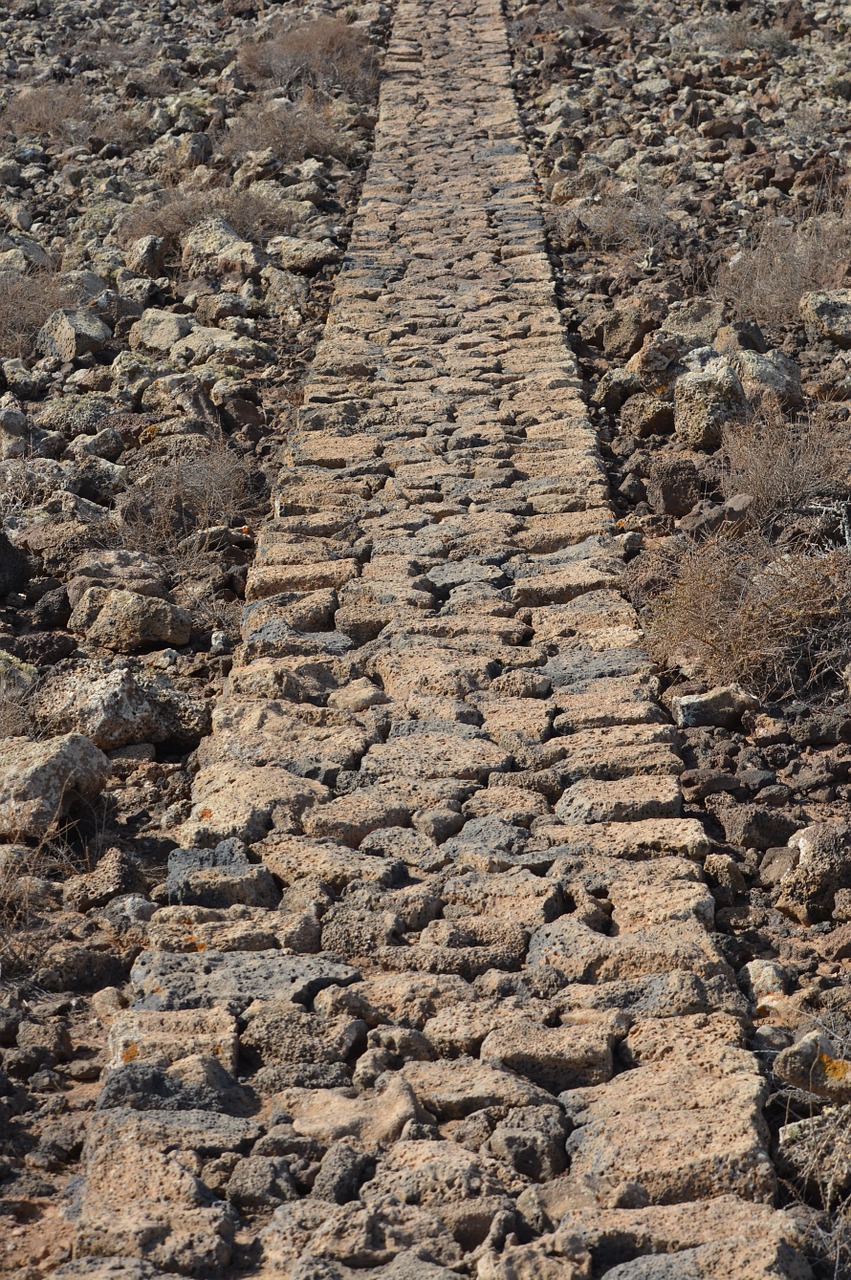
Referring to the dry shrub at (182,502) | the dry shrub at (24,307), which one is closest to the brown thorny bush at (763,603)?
the dry shrub at (182,502)

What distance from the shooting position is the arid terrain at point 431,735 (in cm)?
237

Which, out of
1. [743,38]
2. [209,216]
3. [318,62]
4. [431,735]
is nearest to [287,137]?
[209,216]

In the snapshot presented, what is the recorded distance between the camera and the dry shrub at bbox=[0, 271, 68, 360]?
7219 millimetres

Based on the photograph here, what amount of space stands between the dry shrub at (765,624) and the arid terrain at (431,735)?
1cm

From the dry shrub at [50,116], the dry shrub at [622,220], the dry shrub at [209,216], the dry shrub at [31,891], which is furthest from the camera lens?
the dry shrub at [50,116]

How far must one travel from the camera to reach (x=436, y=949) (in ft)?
9.71

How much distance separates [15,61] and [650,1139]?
12885 millimetres

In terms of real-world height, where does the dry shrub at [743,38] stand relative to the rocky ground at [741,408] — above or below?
above

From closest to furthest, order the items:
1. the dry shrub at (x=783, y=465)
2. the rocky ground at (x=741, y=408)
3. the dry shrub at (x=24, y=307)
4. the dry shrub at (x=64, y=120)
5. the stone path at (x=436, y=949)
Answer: the stone path at (x=436, y=949), the rocky ground at (x=741, y=408), the dry shrub at (x=783, y=465), the dry shrub at (x=24, y=307), the dry shrub at (x=64, y=120)

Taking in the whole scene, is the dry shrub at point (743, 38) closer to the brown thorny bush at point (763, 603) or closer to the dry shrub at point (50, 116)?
the dry shrub at point (50, 116)

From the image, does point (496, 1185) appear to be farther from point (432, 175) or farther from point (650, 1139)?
point (432, 175)

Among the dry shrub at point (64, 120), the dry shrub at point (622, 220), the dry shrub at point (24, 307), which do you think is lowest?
the dry shrub at point (622, 220)

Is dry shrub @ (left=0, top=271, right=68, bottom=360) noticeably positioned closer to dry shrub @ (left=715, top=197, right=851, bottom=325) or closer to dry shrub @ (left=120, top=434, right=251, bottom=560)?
dry shrub @ (left=120, top=434, right=251, bottom=560)

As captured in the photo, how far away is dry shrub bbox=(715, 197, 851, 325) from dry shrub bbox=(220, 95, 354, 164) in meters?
3.72
